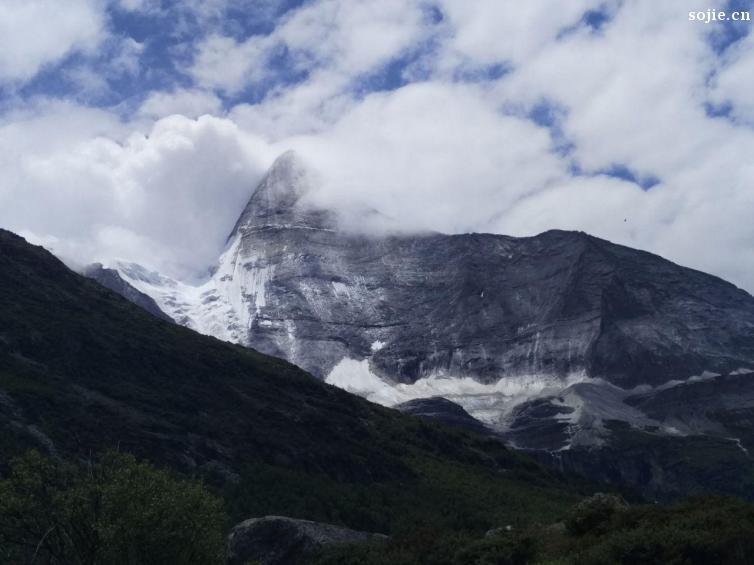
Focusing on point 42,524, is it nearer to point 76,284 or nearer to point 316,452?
point 316,452

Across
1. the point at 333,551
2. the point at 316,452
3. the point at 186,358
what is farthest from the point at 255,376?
the point at 333,551

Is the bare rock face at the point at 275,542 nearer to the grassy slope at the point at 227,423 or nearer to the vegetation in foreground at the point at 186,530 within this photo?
the vegetation in foreground at the point at 186,530

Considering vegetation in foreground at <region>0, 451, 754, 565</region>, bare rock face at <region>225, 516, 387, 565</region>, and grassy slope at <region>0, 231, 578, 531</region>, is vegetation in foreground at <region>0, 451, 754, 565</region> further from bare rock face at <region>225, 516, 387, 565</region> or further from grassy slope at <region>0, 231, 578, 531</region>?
grassy slope at <region>0, 231, 578, 531</region>

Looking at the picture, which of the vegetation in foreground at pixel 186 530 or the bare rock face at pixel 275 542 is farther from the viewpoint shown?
the bare rock face at pixel 275 542

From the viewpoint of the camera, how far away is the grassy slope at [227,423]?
10969 centimetres

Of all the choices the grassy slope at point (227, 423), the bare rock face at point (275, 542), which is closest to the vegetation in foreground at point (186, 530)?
the bare rock face at point (275, 542)

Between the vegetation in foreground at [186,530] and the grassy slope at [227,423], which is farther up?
the grassy slope at [227,423]

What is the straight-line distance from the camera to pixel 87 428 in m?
112

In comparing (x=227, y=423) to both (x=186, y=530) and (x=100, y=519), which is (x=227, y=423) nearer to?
(x=186, y=530)

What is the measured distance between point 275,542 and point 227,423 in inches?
3232

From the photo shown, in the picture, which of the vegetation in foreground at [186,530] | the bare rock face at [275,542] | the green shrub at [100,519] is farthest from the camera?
the bare rock face at [275,542]

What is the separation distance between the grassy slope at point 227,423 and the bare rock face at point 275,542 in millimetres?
37862

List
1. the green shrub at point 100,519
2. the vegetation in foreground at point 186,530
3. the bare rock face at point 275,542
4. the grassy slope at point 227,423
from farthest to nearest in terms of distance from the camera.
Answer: the grassy slope at point 227,423, the bare rock face at point 275,542, the green shrub at point 100,519, the vegetation in foreground at point 186,530

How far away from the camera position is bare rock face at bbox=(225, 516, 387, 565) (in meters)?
57.8
